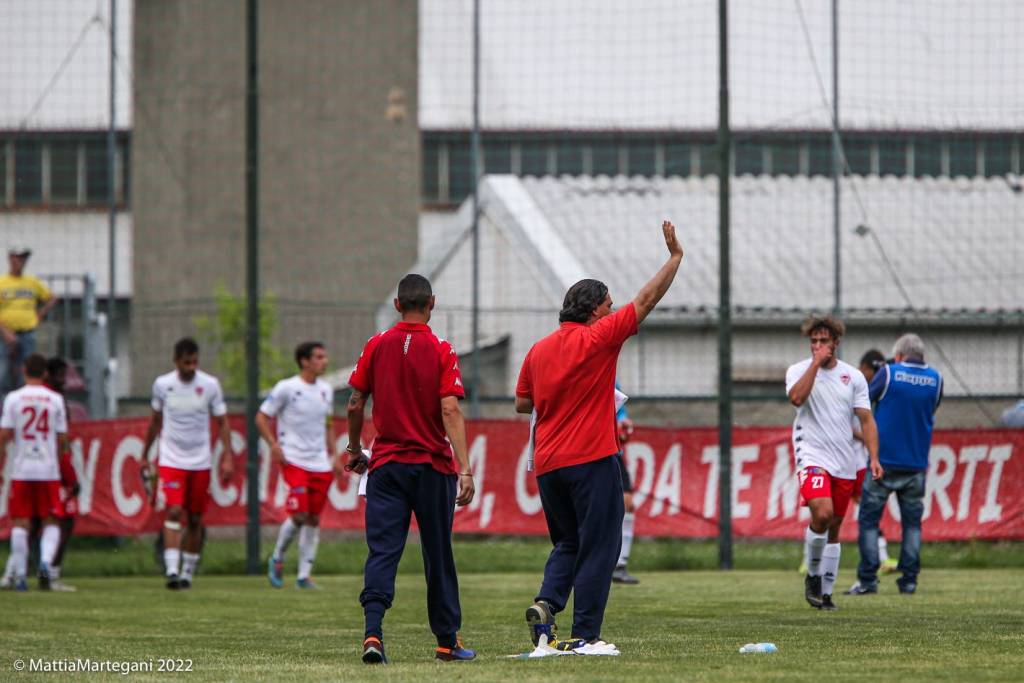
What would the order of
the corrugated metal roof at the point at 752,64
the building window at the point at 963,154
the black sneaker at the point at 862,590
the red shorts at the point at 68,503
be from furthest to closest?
the building window at the point at 963,154, the corrugated metal roof at the point at 752,64, the red shorts at the point at 68,503, the black sneaker at the point at 862,590

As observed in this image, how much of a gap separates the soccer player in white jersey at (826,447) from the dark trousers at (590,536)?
3.71m

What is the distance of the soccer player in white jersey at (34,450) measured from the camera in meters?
16.2

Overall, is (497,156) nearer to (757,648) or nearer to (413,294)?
(413,294)

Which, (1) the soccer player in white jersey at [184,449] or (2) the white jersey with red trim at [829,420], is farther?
(1) the soccer player in white jersey at [184,449]

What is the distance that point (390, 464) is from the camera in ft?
29.7

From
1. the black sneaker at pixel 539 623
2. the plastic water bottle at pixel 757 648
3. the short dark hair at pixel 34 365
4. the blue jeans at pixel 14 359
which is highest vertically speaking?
the short dark hair at pixel 34 365

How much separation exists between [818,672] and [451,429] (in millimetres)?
2272

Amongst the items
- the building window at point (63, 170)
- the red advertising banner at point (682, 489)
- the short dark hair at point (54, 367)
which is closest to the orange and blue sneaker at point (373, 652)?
the short dark hair at point (54, 367)

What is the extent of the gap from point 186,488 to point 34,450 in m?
1.54

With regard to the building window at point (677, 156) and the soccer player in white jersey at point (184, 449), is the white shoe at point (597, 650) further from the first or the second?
the building window at point (677, 156)

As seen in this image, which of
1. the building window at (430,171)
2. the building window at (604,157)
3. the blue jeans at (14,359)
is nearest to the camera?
the blue jeans at (14,359)

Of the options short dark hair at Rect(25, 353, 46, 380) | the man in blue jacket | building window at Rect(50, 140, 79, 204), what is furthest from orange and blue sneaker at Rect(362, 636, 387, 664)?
building window at Rect(50, 140, 79, 204)

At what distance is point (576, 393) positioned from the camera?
9078 millimetres

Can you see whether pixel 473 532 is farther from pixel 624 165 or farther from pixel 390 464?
pixel 390 464
